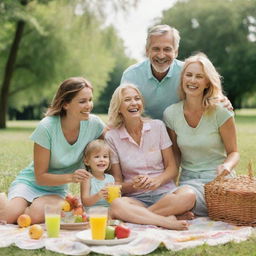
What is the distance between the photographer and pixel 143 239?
4.09m

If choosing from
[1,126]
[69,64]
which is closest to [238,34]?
[69,64]

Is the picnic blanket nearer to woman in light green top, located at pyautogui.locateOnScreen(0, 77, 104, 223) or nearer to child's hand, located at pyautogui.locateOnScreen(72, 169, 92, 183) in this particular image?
woman in light green top, located at pyautogui.locateOnScreen(0, 77, 104, 223)

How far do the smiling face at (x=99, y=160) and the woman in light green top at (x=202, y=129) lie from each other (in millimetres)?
742

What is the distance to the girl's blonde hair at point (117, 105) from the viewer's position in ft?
17.3

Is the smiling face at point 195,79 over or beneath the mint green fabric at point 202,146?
over

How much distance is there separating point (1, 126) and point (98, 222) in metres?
22.4

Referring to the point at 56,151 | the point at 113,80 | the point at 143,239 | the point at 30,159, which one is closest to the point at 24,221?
the point at 56,151

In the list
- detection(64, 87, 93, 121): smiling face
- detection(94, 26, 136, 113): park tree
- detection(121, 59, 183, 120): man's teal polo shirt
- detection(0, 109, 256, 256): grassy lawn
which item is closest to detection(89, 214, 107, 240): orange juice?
detection(0, 109, 256, 256): grassy lawn

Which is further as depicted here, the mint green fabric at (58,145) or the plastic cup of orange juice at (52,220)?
the mint green fabric at (58,145)

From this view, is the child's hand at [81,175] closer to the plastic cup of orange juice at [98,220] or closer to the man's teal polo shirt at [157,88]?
the plastic cup of orange juice at [98,220]

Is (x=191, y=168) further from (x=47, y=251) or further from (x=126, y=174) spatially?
(x=47, y=251)

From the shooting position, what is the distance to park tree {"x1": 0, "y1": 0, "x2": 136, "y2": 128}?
25109 millimetres

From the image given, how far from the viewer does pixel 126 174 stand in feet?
17.7

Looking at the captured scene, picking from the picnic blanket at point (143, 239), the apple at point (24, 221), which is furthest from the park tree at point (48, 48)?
the picnic blanket at point (143, 239)
